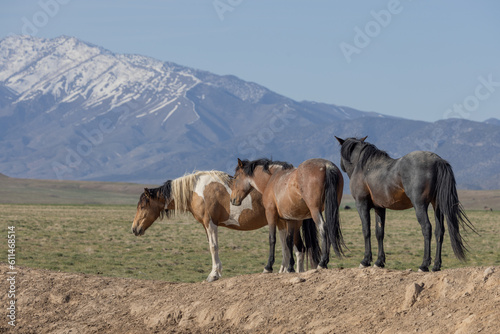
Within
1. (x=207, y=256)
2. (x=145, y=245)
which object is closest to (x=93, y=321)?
(x=207, y=256)

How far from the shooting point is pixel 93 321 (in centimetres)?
1416

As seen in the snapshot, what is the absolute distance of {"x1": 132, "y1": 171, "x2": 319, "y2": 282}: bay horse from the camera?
51.2 feet

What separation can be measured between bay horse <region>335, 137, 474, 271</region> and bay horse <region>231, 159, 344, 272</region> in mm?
508

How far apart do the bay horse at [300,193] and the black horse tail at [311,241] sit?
59 centimetres

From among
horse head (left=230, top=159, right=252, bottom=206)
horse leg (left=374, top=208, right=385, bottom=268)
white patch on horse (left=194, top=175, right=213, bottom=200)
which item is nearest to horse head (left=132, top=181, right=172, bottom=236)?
white patch on horse (left=194, top=175, right=213, bottom=200)

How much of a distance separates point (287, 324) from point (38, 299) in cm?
646

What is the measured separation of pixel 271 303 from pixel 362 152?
12.1 feet

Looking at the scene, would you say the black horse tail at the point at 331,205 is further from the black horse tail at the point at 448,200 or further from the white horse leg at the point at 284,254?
the black horse tail at the point at 448,200

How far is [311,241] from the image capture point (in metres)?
15.6

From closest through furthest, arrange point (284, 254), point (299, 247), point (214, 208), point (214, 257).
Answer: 1. point (284, 254)
2. point (299, 247)
3. point (214, 257)
4. point (214, 208)

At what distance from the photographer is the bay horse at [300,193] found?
13.9 m

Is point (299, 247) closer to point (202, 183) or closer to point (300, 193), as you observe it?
point (300, 193)

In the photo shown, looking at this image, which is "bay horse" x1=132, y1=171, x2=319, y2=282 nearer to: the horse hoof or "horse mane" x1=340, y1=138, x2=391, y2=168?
the horse hoof

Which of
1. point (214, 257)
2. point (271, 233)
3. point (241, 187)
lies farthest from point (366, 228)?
point (214, 257)
